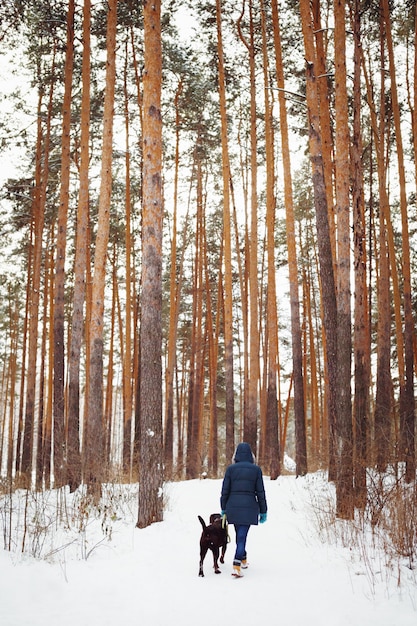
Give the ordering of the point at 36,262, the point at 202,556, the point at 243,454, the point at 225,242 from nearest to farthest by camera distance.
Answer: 1. the point at 202,556
2. the point at 243,454
3. the point at 225,242
4. the point at 36,262

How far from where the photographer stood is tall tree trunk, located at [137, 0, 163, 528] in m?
6.75

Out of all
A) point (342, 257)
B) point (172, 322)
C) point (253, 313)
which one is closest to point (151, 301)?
point (342, 257)

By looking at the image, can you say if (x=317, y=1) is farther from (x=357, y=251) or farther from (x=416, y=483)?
(x=416, y=483)

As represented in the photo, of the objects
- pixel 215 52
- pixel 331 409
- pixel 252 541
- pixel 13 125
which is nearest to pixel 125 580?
pixel 252 541

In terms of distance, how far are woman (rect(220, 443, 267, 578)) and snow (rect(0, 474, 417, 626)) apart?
19.0 inches

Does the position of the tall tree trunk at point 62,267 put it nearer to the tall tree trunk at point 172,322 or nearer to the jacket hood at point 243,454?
the tall tree trunk at point 172,322

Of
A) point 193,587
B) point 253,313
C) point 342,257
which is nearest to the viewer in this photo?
point 193,587

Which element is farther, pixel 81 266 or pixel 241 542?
pixel 81 266

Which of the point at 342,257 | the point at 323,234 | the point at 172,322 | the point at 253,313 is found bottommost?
the point at 342,257

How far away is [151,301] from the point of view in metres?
7.25

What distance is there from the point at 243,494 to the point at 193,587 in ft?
3.47

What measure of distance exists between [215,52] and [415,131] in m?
6.60

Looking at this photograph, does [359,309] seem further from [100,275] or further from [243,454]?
[100,275]

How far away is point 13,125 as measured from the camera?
14.3m
